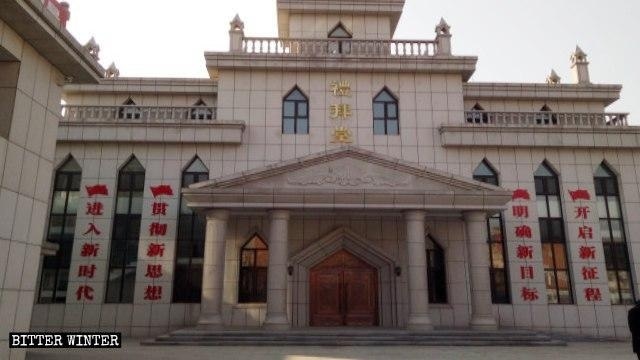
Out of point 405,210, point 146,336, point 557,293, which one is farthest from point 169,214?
point 557,293

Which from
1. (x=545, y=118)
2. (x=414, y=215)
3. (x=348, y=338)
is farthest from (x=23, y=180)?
(x=545, y=118)

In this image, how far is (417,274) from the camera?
1360cm

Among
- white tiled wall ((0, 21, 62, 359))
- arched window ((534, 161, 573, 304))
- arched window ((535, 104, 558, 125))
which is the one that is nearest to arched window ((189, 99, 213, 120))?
white tiled wall ((0, 21, 62, 359))

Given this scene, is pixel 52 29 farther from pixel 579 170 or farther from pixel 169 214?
pixel 579 170

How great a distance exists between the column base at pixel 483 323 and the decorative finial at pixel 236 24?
43.2 feet

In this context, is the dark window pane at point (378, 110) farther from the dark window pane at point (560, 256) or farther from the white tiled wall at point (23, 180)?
the white tiled wall at point (23, 180)

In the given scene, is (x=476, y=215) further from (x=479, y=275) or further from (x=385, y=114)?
(x=385, y=114)

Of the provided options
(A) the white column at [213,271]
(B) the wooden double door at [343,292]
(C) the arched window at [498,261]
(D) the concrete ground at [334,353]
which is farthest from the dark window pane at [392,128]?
(D) the concrete ground at [334,353]

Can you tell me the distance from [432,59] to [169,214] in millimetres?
10898

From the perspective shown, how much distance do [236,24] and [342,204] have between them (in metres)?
8.88

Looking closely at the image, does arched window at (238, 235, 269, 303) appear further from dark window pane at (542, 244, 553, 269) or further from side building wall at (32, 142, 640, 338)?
dark window pane at (542, 244, 553, 269)

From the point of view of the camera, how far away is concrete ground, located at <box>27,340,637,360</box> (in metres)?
10.1

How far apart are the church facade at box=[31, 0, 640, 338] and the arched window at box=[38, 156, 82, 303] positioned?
5 centimetres

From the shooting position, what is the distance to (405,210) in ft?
46.0
